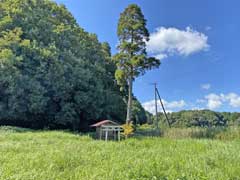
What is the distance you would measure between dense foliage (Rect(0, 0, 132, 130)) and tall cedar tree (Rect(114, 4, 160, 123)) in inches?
91.1

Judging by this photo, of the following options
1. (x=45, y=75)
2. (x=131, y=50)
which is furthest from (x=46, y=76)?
(x=131, y=50)

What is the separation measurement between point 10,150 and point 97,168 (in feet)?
10.6

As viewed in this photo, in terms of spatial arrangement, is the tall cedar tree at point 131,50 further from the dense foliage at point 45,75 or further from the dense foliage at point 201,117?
the dense foliage at point 201,117

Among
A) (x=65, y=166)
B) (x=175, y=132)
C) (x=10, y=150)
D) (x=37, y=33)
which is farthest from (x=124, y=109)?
(x=65, y=166)

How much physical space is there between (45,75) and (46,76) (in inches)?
4.9

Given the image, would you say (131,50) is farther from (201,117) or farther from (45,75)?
(201,117)

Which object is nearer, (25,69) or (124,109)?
(25,69)

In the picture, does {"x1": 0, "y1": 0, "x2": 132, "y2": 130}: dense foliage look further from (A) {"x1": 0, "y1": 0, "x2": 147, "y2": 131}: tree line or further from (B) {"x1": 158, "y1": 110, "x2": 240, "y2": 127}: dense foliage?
(B) {"x1": 158, "y1": 110, "x2": 240, "y2": 127}: dense foliage

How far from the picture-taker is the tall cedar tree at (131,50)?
21.5 m

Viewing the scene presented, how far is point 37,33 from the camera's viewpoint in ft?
72.1

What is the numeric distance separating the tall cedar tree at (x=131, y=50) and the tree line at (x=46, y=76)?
2.33 meters

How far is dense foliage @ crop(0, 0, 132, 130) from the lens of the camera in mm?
18062

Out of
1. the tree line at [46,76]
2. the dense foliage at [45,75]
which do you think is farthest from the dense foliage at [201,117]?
the dense foliage at [45,75]

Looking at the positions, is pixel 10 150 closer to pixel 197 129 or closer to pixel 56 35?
pixel 197 129
